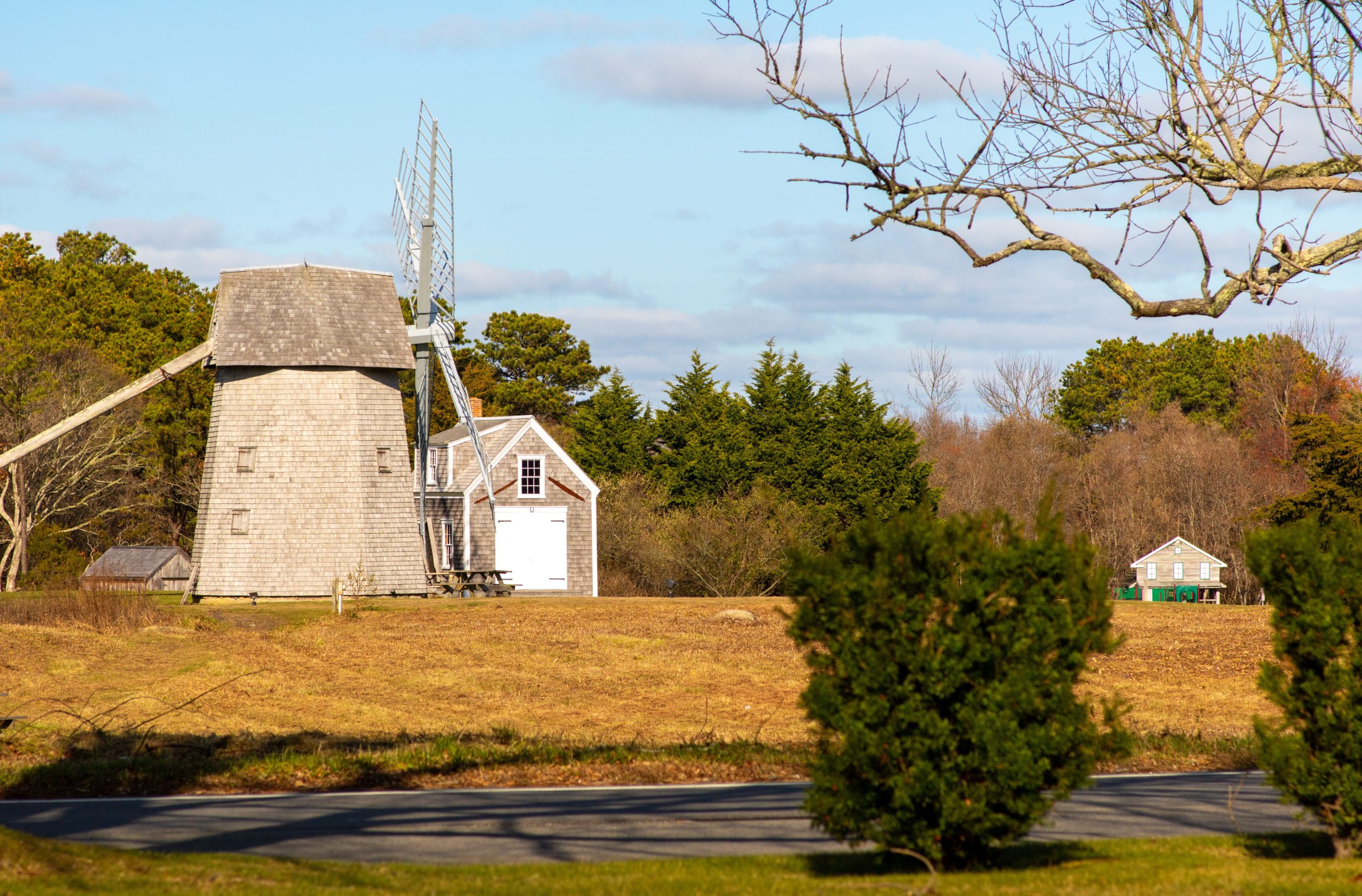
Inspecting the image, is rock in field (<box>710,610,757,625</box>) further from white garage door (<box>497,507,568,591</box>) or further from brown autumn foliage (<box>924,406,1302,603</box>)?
brown autumn foliage (<box>924,406,1302,603</box>)

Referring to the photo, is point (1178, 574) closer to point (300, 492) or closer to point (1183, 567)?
point (1183, 567)

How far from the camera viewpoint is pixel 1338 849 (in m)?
8.10

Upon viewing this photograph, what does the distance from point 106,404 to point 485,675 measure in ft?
53.8

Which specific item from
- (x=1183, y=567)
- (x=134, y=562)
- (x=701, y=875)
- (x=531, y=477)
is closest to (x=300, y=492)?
(x=531, y=477)

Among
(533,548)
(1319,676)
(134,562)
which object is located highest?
(533,548)

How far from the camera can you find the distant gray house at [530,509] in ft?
145

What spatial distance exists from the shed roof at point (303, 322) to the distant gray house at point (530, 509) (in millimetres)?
7773

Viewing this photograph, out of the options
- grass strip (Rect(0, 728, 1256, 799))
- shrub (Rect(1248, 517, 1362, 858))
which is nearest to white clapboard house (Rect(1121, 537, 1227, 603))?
grass strip (Rect(0, 728, 1256, 799))

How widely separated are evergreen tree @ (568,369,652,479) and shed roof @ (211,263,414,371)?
2312 cm

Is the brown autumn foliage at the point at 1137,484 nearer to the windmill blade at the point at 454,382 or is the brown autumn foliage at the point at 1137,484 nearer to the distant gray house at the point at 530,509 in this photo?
the distant gray house at the point at 530,509

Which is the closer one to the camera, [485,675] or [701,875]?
[701,875]

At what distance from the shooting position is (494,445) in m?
44.7

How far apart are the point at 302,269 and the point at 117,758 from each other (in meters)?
25.8

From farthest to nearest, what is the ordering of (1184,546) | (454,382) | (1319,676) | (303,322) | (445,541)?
1. (1184,546)
2. (445,541)
3. (454,382)
4. (303,322)
5. (1319,676)
